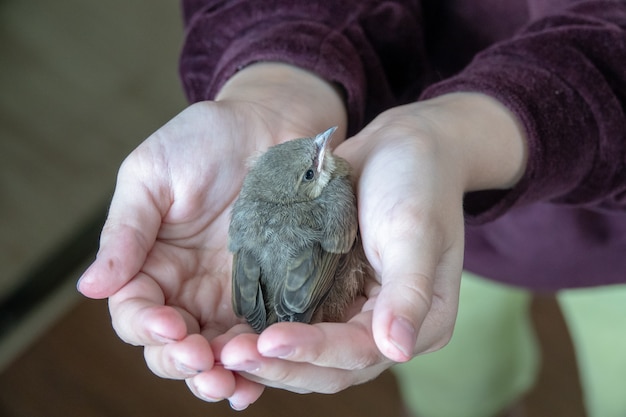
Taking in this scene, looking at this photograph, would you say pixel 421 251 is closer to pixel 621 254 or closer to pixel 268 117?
pixel 268 117

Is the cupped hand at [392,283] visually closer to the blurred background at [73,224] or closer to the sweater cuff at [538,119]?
the sweater cuff at [538,119]

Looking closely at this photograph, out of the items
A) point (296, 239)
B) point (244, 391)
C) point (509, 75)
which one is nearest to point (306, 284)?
point (296, 239)

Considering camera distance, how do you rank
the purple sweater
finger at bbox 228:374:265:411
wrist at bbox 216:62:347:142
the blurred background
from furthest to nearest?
the blurred background < wrist at bbox 216:62:347:142 < the purple sweater < finger at bbox 228:374:265:411

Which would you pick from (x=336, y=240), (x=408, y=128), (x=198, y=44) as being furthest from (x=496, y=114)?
(x=198, y=44)

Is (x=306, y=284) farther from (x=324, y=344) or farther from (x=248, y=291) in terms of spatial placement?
(x=324, y=344)

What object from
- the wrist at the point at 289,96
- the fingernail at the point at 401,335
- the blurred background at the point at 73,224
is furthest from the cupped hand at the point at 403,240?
the blurred background at the point at 73,224

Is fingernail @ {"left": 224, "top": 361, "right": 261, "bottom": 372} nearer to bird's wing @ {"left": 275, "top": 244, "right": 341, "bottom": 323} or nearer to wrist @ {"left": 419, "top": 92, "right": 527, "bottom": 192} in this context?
bird's wing @ {"left": 275, "top": 244, "right": 341, "bottom": 323}

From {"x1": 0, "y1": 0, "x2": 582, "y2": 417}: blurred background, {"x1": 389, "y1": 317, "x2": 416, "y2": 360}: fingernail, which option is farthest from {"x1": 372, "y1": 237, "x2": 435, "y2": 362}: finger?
{"x1": 0, "y1": 0, "x2": 582, "y2": 417}: blurred background
